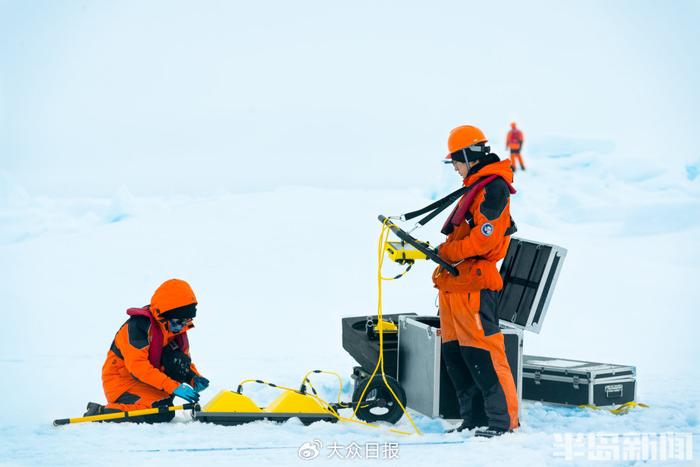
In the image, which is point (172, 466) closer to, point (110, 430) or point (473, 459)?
point (110, 430)

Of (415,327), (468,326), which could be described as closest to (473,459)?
(468,326)

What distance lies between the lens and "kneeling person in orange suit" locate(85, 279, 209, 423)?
14.0 ft

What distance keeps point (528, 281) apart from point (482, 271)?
1.66ft

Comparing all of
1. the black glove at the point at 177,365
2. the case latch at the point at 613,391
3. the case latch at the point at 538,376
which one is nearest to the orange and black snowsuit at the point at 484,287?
the case latch at the point at 538,376

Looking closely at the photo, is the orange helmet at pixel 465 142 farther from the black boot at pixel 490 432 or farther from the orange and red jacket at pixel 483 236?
the black boot at pixel 490 432

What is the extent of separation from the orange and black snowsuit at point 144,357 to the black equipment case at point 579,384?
1.90 metres

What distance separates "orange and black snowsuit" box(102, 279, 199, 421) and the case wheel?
0.91 metres

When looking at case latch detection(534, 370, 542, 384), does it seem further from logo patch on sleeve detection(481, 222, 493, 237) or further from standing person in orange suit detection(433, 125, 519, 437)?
logo patch on sleeve detection(481, 222, 493, 237)

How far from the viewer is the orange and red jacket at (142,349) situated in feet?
13.9

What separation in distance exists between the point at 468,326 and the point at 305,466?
39.0 inches

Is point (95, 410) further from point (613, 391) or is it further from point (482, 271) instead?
point (613, 391)

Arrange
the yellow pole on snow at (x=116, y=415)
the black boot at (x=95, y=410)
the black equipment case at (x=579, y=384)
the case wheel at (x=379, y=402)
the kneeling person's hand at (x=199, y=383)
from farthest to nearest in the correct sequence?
the black equipment case at (x=579, y=384)
the kneeling person's hand at (x=199, y=383)
the case wheel at (x=379, y=402)
the black boot at (x=95, y=410)
the yellow pole on snow at (x=116, y=415)

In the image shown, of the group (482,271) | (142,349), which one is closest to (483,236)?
(482,271)

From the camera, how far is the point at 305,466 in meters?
3.80
